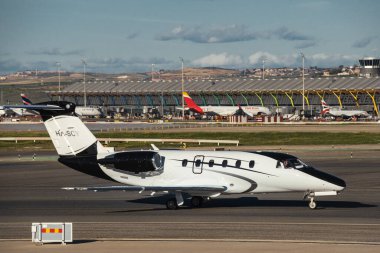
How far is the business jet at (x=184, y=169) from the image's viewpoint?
1544 inches

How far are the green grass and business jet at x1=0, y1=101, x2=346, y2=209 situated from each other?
172 ft

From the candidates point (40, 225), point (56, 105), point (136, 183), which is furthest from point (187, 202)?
point (40, 225)

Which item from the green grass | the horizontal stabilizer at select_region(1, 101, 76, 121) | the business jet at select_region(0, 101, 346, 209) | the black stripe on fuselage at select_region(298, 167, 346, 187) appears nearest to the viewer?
the black stripe on fuselage at select_region(298, 167, 346, 187)

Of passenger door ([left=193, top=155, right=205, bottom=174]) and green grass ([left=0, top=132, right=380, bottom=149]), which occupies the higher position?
passenger door ([left=193, top=155, right=205, bottom=174])

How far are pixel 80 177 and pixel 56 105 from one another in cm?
1825

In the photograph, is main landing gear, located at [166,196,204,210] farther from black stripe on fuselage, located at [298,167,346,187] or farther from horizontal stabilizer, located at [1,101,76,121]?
horizontal stabilizer, located at [1,101,76,121]

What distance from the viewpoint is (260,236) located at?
31.7 metres

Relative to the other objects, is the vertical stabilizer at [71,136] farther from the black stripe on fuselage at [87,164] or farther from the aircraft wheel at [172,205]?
the aircraft wheel at [172,205]

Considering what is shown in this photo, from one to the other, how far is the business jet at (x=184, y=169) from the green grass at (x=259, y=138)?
172 feet

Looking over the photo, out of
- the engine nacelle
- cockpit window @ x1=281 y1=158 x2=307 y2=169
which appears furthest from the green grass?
cockpit window @ x1=281 y1=158 x2=307 y2=169

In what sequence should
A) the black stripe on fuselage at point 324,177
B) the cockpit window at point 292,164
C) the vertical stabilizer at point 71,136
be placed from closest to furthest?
1. the black stripe on fuselage at point 324,177
2. the cockpit window at point 292,164
3. the vertical stabilizer at point 71,136

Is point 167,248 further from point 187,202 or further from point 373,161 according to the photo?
point 373,161

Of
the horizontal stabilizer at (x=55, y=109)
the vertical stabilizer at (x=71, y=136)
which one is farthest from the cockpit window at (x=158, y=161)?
the horizontal stabilizer at (x=55, y=109)

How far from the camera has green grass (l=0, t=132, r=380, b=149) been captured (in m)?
99.0
